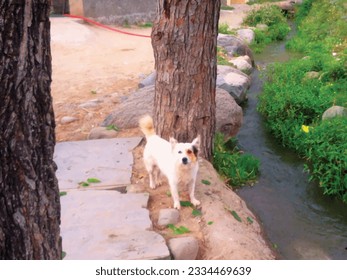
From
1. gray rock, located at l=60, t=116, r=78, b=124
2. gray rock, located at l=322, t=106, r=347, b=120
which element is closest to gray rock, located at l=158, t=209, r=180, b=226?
gray rock, located at l=60, t=116, r=78, b=124

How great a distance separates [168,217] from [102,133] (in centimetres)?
247

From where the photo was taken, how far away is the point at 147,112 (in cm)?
677

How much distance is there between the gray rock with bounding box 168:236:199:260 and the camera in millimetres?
3947

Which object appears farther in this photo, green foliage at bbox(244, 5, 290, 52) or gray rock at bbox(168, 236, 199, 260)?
green foliage at bbox(244, 5, 290, 52)

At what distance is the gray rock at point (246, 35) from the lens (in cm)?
1369

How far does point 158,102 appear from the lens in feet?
18.4

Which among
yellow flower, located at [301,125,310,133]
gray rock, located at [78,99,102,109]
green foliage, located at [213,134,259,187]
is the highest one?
gray rock, located at [78,99,102,109]

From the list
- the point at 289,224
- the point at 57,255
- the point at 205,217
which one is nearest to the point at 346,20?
the point at 289,224

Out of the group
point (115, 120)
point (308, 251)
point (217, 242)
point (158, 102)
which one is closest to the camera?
point (217, 242)

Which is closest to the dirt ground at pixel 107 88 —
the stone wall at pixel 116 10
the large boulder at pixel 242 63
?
the stone wall at pixel 116 10

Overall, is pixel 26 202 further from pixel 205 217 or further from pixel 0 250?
pixel 205 217

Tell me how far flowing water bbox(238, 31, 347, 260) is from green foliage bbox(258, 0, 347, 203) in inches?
6.8

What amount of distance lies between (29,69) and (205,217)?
2795 mm

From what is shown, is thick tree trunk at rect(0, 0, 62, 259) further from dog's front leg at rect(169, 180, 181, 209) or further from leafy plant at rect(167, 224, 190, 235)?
dog's front leg at rect(169, 180, 181, 209)
